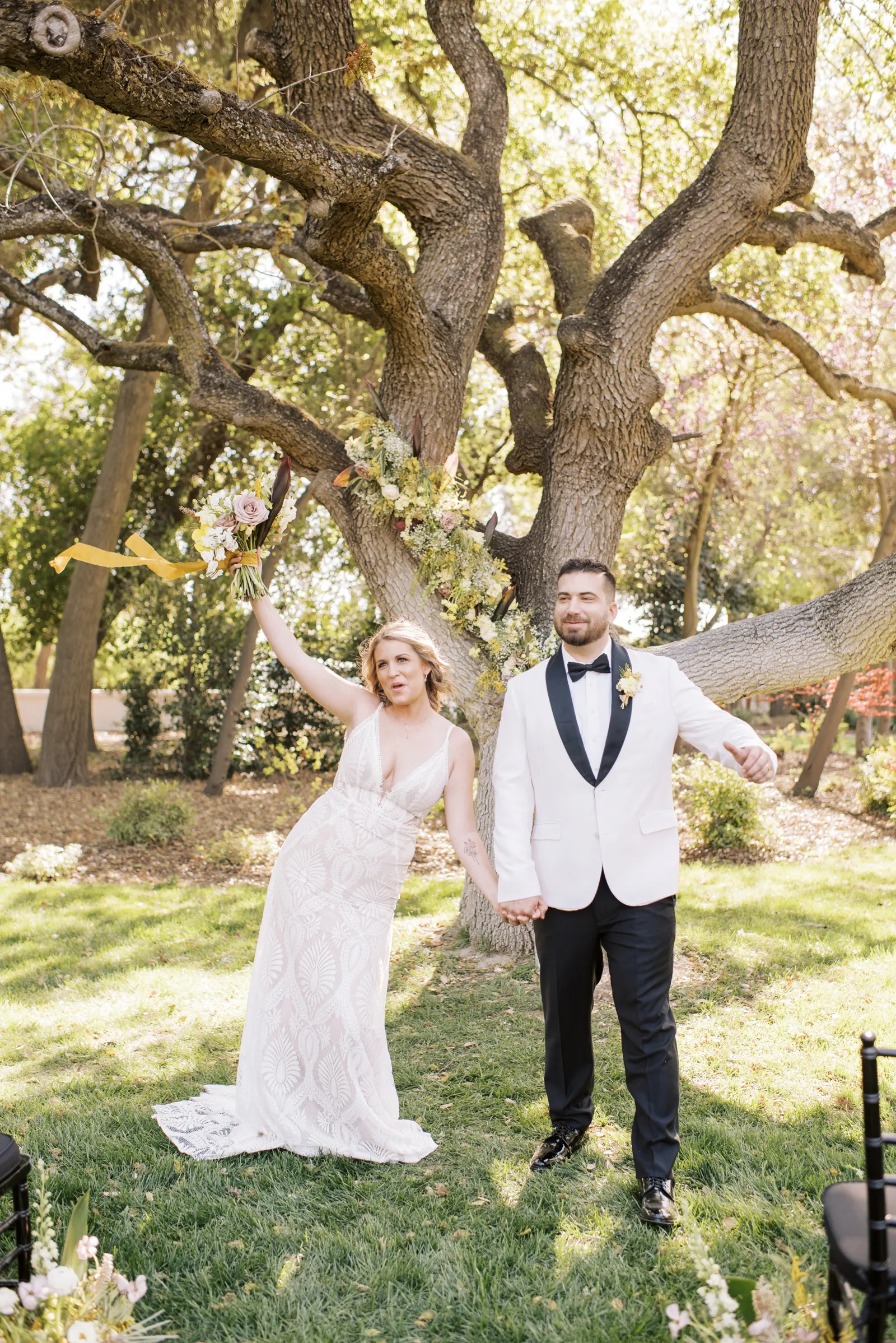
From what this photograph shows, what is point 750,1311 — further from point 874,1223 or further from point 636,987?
point 636,987

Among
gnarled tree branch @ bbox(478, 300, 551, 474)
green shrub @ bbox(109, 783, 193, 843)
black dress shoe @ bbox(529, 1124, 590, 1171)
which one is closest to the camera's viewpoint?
black dress shoe @ bbox(529, 1124, 590, 1171)

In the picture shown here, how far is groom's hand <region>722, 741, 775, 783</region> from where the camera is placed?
3.24m

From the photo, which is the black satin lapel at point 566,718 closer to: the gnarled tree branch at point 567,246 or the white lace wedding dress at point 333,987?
the white lace wedding dress at point 333,987

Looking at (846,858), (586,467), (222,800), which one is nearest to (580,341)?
(586,467)

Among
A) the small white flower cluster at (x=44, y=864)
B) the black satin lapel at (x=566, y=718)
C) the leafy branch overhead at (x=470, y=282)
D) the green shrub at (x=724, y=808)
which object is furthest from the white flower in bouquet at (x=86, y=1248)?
the green shrub at (x=724, y=808)

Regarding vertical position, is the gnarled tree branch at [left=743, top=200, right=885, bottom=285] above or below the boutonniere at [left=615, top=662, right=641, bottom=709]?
above

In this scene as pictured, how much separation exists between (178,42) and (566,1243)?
1096 centimetres

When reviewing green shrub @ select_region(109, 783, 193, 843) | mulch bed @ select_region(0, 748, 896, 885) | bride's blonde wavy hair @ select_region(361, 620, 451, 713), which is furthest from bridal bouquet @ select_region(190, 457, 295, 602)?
green shrub @ select_region(109, 783, 193, 843)

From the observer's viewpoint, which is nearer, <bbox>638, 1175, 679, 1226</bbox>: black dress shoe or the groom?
<bbox>638, 1175, 679, 1226</bbox>: black dress shoe

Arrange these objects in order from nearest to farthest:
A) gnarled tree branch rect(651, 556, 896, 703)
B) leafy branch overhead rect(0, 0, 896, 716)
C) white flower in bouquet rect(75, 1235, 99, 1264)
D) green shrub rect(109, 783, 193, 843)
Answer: white flower in bouquet rect(75, 1235, 99, 1264)
leafy branch overhead rect(0, 0, 896, 716)
gnarled tree branch rect(651, 556, 896, 703)
green shrub rect(109, 783, 193, 843)

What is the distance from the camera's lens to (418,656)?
410cm

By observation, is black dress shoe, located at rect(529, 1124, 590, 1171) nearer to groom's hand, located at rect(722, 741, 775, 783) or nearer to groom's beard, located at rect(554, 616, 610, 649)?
groom's hand, located at rect(722, 741, 775, 783)

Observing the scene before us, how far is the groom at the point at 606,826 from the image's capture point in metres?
3.55

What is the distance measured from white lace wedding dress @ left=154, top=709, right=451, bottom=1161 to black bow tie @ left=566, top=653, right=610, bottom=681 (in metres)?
0.67
